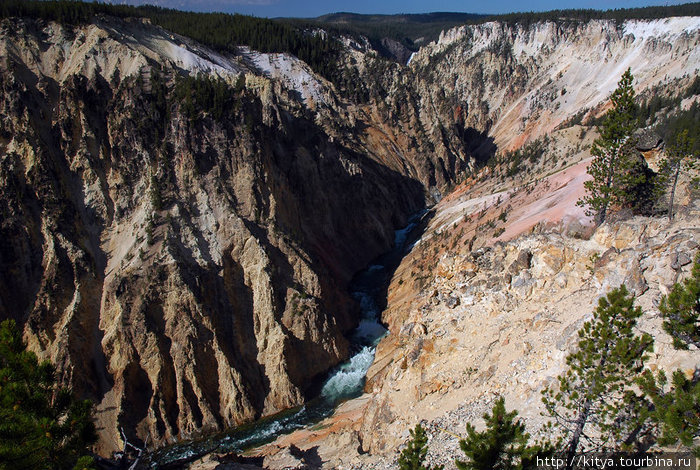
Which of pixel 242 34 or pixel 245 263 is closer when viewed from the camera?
pixel 245 263

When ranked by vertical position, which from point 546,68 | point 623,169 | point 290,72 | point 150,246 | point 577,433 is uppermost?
point 290,72

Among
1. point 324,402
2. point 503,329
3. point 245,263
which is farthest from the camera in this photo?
point 245,263

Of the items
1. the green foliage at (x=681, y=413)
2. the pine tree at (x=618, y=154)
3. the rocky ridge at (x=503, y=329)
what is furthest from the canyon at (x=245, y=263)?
the green foliage at (x=681, y=413)

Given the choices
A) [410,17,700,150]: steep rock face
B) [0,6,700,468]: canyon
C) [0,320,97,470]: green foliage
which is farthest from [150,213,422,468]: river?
[410,17,700,150]: steep rock face

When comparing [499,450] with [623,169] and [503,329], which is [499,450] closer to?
[503,329]

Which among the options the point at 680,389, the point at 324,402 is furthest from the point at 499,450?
the point at 324,402

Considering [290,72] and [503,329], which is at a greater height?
[290,72]

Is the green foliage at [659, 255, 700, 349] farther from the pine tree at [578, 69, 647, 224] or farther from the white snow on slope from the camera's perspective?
the white snow on slope
